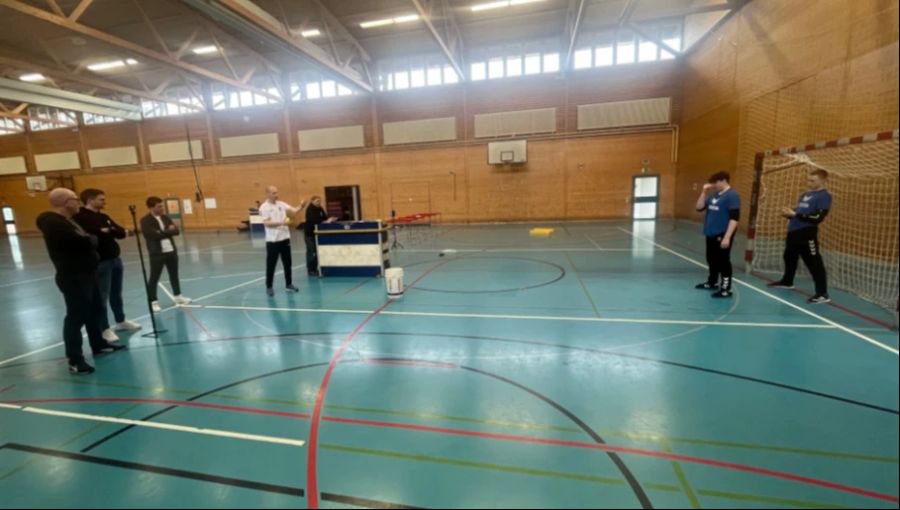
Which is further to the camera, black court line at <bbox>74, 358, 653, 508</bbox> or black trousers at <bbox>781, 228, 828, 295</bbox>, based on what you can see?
black trousers at <bbox>781, 228, 828, 295</bbox>

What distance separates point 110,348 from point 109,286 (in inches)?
31.4

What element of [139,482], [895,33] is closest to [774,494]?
[895,33]

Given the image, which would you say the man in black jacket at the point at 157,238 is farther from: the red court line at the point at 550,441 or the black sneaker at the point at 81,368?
the red court line at the point at 550,441

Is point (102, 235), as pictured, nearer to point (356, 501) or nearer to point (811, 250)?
point (356, 501)

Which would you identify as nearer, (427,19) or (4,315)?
(4,315)

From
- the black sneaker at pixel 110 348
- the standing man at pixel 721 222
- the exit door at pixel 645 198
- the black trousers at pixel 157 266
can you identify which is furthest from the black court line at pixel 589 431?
the exit door at pixel 645 198

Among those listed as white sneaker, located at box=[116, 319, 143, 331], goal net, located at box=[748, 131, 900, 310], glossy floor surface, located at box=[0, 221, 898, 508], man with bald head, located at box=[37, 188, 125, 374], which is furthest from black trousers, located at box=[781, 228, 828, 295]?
white sneaker, located at box=[116, 319, 143, 331]

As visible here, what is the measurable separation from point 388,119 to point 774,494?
18099 mm

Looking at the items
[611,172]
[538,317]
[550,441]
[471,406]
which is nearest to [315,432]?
[471,406]

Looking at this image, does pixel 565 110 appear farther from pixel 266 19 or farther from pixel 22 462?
pixel 22 462

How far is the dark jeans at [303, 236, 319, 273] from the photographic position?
767 centimetres

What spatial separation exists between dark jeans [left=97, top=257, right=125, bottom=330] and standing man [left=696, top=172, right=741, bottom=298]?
771 cm

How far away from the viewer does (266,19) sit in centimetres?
998

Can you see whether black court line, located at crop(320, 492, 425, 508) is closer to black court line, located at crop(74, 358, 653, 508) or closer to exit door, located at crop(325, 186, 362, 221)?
black court line, located at crop(74, 358, 653, 508)
